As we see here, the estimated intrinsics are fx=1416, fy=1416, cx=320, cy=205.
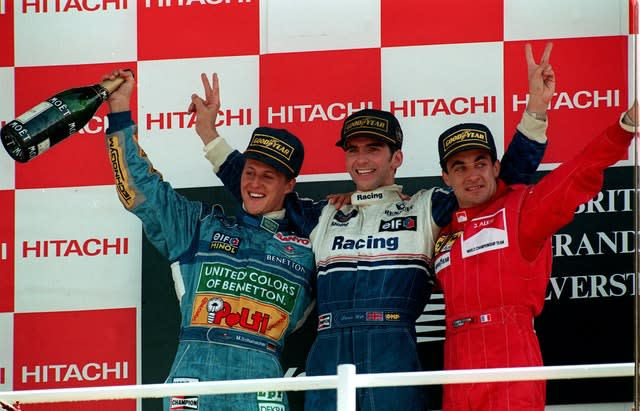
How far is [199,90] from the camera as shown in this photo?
438 cm

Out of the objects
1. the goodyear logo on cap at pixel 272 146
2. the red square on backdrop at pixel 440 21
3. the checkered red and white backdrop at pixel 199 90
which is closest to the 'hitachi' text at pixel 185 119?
the checkered red and white backdrop at pixel 199 90

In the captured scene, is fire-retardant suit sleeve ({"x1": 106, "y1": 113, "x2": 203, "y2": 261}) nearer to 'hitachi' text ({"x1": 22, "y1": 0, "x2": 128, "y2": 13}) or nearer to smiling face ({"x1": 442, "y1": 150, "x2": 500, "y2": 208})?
'hitachi' text ({"x1": 22, "y1": 0, "x2": 128, "y2": 13})

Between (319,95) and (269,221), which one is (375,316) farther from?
A: (319,95)

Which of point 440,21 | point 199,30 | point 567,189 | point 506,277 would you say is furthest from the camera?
point 199,30

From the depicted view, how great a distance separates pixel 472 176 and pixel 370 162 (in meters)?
0.33

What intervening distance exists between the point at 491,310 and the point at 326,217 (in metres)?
0.65

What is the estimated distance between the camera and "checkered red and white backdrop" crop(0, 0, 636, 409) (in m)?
4.20

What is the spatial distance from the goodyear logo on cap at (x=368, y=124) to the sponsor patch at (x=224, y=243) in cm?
44

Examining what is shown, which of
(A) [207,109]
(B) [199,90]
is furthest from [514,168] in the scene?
(B) [199,90]

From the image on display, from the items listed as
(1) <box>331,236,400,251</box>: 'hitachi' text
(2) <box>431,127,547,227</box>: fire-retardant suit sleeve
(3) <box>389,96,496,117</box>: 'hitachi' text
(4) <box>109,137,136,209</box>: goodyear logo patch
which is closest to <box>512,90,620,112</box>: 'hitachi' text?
(3) <box>389,96,496,117</box>: 'hitachi' text

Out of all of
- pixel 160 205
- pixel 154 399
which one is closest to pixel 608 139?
pixel 160 205

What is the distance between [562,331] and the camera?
13.3 ft

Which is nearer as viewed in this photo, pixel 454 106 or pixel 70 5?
pixel 454 106

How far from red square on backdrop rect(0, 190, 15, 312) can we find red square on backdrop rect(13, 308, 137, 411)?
0.06 metres
